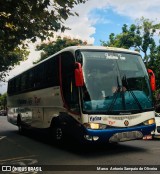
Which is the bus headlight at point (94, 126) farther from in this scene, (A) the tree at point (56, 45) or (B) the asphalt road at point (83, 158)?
(A) the tree at point (56, 45)

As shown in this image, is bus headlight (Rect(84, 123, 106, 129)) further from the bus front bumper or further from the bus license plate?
the bus license plate

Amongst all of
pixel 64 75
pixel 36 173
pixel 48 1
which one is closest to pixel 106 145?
pixel 64 75

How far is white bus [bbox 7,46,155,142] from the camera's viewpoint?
30.7 ft

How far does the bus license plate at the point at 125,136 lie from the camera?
9406mm

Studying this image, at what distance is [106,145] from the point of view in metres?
11.8

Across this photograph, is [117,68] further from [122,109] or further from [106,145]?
[106,145]

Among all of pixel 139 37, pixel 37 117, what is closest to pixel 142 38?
pixel 139 37

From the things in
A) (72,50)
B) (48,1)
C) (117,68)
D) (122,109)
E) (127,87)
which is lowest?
(122,109)

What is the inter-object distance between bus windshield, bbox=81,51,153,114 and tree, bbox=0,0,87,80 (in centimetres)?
142

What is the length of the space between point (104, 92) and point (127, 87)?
0.81 m

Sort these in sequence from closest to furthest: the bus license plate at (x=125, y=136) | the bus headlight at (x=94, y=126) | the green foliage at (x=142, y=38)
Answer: the bus headlight at (x=94, y=126) < the bus license plate at (x=125, y=136) < the green foliage at (x=142, y=38)

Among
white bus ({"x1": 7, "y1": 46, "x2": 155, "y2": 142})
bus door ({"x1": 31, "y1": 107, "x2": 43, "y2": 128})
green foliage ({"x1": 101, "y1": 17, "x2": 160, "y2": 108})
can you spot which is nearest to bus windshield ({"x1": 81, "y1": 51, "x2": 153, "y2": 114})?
white bus ({"x1": 7, "y1": 46, "x2": 155, "y2": 142})

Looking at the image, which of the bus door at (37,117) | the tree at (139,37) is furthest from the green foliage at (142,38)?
the bus door at (37,117)

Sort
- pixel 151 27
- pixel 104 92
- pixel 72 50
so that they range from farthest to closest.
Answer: pixel 151 27 < pixel 72 50 < pixel 104 92
